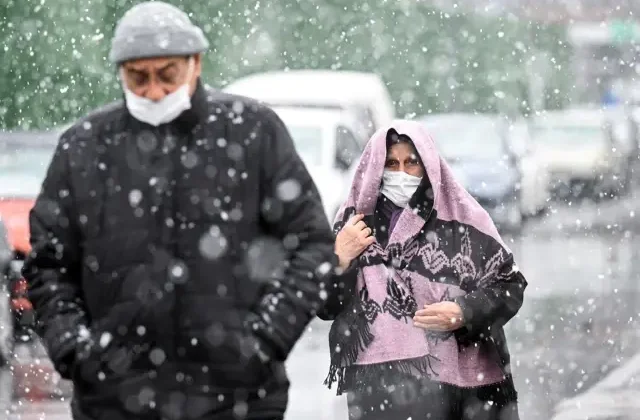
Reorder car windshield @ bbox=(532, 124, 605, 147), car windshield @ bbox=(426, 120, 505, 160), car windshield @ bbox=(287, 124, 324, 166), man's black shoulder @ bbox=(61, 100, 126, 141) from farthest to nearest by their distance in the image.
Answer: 1. car windshield @ bbox=(532, 124, 605, 147)
2. car windshield @ bbox=(426, 120, 505, 160)
3. car windshield @ bbox=(287, 124, 324, 166)
4. man's black shoulder @ bbox=(61, 100, 126, 141)

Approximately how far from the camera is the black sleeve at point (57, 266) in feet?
14.2

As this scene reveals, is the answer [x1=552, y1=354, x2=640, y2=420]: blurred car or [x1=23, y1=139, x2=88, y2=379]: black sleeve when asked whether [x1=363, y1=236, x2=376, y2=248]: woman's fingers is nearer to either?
[x1=23, y1=139, x2=88, y2=379]: black sleeve

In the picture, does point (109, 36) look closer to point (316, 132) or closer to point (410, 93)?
point (316, 132)

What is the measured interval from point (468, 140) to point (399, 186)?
66.9ft

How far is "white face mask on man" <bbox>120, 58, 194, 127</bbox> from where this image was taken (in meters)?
4.29

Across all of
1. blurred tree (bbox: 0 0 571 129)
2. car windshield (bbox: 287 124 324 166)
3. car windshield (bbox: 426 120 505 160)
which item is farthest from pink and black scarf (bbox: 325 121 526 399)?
car windshield (bbox: 426 120 505 160)

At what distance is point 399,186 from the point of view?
5.82m

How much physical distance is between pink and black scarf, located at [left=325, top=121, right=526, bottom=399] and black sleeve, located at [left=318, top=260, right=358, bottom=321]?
0.07ft

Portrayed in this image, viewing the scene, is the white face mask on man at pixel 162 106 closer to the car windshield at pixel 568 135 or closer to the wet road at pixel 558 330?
the wet road at pixel 558 330

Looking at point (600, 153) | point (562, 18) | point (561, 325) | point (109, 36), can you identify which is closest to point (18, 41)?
point (109, 36)

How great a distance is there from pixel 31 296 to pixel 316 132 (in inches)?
561

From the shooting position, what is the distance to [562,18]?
53906mm

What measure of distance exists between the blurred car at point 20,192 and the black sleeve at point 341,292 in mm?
5503

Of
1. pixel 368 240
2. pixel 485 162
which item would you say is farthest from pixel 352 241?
pixel 485 162
